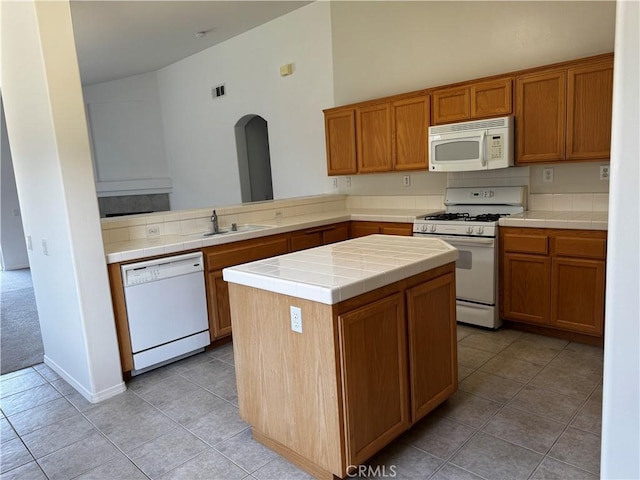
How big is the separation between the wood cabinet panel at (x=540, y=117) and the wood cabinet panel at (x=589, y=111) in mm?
60

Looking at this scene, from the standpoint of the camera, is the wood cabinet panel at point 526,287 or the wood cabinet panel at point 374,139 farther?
the wood cabinet panel at point 374,139

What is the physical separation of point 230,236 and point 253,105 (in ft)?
10.1

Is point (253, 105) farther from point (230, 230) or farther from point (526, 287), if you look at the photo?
point (526, 287)

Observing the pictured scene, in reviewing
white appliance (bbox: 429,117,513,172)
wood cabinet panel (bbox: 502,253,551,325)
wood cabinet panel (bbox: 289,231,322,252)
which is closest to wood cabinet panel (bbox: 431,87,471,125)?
white appliance (bbox: 429,117,513,172)

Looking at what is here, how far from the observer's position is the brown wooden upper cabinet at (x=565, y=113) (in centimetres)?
301

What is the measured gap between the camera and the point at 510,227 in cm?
337

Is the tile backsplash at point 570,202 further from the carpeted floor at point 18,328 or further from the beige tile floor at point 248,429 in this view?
the carpeted floor at point 18,328

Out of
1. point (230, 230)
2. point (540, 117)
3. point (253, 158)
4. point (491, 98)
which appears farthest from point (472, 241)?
point (253, 158)

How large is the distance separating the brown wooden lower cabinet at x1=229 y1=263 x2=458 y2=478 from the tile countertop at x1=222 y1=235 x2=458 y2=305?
51mm

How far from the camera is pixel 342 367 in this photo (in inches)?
68.2

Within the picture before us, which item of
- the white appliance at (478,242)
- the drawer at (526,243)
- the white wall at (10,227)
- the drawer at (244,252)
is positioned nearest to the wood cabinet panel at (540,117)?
the white appliance at (478,242)

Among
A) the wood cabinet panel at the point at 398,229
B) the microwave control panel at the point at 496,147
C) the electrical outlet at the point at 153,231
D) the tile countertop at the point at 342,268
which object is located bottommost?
the wood cabinet panel at the point at 398,229

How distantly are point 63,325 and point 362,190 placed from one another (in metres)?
3.24

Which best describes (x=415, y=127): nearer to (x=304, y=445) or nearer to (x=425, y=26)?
(x=425, y=26)
